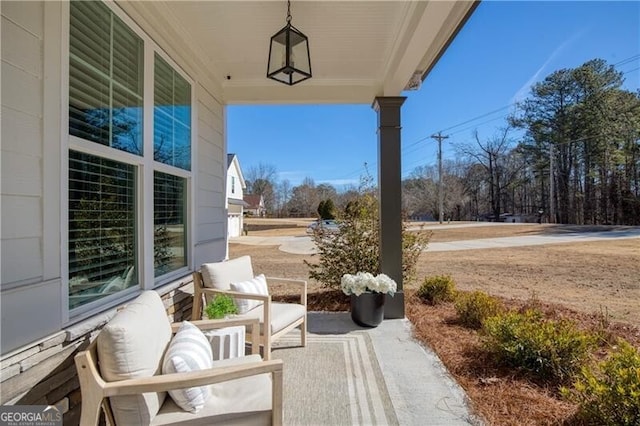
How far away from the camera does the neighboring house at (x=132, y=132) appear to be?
142 cm

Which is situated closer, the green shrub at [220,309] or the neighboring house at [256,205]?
the green shrub at [220,309]

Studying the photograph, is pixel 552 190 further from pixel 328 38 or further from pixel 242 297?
pixel 242 297

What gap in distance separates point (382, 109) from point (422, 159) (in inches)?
1127

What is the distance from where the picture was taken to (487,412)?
204 centimetres

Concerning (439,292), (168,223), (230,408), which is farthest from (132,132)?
(439,292)

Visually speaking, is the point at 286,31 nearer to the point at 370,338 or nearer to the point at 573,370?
the point at 370,338

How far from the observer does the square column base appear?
382cm

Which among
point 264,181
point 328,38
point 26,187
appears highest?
point 264,181

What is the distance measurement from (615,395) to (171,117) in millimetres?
3611

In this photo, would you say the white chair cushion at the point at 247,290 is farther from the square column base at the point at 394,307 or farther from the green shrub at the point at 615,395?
the green shrub at the point at 615,395

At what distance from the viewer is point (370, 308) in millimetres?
3535

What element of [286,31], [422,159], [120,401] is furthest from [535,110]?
[120,401]

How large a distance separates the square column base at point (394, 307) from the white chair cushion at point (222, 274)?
167cm

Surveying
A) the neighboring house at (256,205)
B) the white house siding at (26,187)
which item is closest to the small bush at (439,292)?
the white house siding at (26,187)
